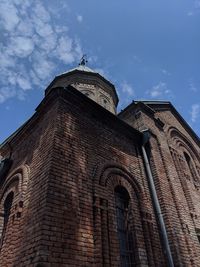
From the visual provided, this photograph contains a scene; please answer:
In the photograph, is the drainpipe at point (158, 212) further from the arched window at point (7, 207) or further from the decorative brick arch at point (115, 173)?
the arched window at point (7, 207)

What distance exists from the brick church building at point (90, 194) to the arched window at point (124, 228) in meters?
0.02

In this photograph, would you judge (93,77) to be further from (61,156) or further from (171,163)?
(61,156)

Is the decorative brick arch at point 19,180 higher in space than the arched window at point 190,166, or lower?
lower

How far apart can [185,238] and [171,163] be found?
2614 millimetres

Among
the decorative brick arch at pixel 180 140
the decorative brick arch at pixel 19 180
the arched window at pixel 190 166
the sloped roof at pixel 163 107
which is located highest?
the sloped roof at pixel 163 107

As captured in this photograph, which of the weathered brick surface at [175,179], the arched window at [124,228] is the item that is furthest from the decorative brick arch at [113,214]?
the weathered brick surface at [175,179]

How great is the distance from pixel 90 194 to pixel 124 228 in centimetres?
138

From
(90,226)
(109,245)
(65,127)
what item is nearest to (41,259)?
(90,226)

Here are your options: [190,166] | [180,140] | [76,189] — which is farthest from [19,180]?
[180,140]

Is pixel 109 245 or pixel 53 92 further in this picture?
pixel 53 92

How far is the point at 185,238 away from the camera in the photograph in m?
6.30

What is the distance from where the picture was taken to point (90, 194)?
5.07m

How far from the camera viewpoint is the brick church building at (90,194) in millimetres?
4180

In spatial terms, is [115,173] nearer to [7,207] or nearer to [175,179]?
[175,179]
